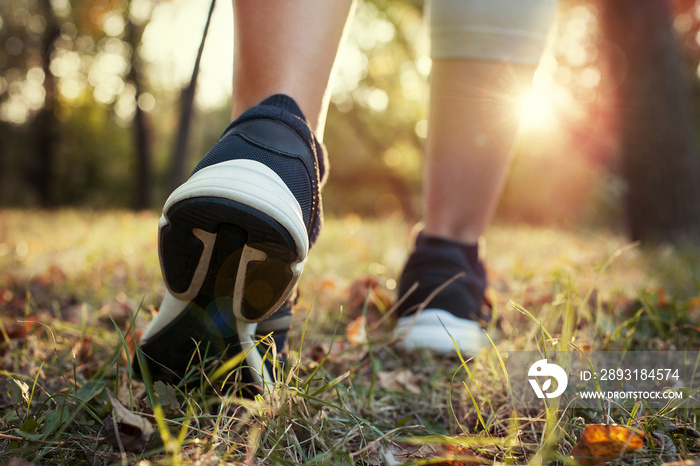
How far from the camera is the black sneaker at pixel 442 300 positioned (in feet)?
3.37

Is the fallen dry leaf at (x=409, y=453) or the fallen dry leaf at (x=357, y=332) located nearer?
→ the fallen dry leaf at (x=409, y=453)

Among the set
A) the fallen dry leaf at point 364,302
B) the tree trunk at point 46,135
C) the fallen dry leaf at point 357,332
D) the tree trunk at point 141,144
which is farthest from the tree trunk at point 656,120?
the tree trunk at point 46,135

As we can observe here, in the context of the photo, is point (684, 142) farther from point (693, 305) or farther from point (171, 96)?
point (171, 96)

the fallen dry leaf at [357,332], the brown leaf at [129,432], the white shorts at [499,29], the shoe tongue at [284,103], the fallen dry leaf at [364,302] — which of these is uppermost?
the white shorts at [499,29]

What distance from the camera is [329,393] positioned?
81 cm

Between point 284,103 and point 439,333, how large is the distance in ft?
1.94

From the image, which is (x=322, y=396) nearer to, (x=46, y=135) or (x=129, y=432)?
(x=129, y=432)

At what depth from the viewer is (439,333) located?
1.02 metres

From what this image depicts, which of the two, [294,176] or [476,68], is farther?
[476,68]

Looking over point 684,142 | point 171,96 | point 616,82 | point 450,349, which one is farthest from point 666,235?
point 171,96

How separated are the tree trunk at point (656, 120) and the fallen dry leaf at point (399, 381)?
3404mm

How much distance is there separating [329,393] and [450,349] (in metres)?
0.33

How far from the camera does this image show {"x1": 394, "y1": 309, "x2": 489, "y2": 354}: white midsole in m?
1.02

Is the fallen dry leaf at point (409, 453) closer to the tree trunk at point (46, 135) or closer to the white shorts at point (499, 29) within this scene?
the white shorts at point (499, 29)
